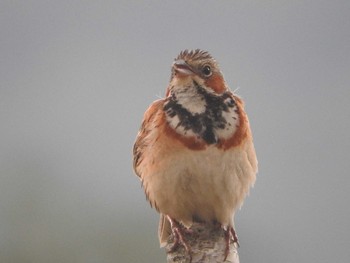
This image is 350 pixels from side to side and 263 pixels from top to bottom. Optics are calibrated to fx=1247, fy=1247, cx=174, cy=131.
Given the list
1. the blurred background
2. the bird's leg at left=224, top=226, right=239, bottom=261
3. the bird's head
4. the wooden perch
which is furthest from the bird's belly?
the blurred background

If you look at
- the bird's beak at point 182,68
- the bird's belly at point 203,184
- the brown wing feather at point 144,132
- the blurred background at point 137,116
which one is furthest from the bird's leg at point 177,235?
the blurred background at point 137,116

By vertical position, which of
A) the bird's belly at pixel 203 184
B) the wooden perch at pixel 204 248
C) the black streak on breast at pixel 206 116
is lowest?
the wooden perch at pixel 204 248

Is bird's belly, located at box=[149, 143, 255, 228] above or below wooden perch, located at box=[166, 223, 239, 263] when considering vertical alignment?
above

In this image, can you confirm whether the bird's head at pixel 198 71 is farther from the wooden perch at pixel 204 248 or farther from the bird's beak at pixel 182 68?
the wooden perch at pixel 204 248

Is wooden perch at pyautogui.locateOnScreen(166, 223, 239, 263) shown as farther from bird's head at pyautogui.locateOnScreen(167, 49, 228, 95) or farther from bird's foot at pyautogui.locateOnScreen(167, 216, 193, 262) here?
bird's head at pyautogui.locateOnScreen(167, 49, 228, 95)

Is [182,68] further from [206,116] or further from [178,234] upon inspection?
[178,234]

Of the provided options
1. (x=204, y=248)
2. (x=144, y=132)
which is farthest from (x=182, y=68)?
(x=204, y=248)
